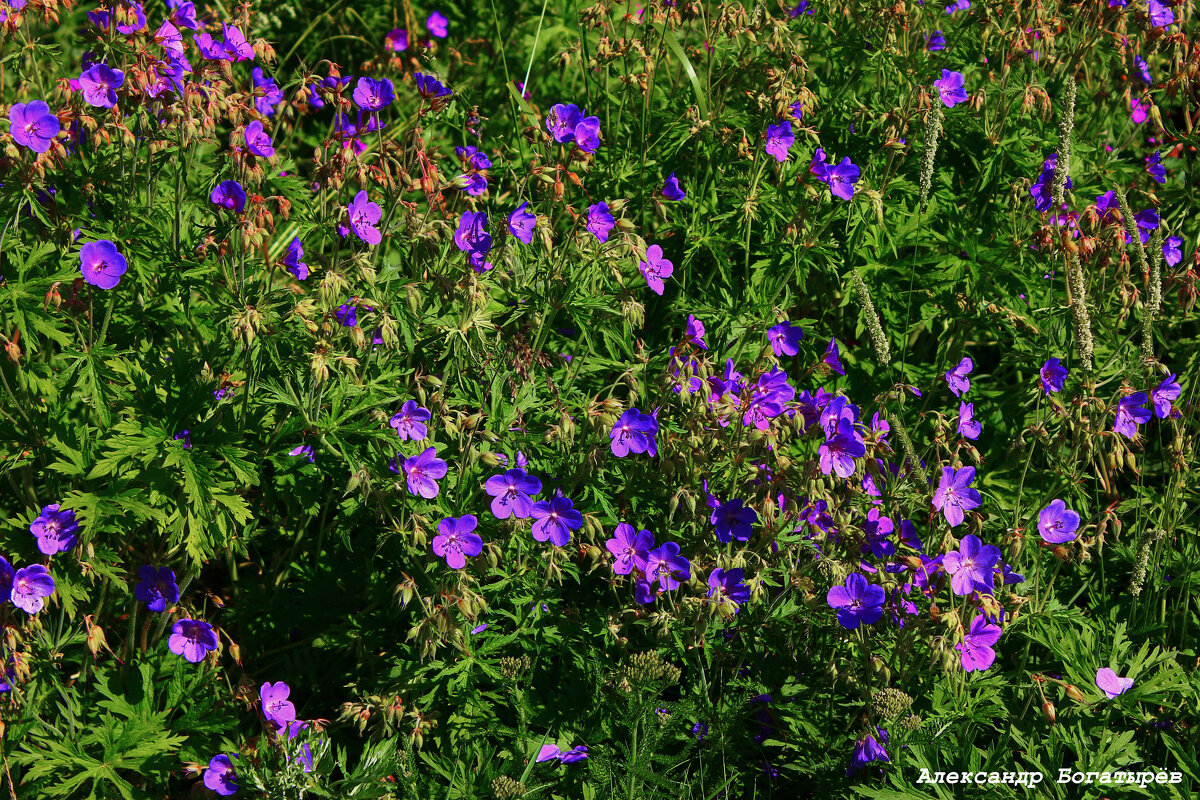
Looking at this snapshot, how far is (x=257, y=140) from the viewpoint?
9.59ft

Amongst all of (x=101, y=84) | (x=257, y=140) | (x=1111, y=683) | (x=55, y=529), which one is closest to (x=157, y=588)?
(x=55, y=529)

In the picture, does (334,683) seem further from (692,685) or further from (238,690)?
(692,685)

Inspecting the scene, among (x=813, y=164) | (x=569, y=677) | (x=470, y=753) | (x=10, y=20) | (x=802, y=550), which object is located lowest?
(x=470, y=753)

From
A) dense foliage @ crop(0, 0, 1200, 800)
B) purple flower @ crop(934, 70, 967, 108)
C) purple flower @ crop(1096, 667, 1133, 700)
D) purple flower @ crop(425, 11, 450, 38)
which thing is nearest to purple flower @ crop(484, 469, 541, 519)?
dense foliage @ crop(0, 0, 1200, 800)

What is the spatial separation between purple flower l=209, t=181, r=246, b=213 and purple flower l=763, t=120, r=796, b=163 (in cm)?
168

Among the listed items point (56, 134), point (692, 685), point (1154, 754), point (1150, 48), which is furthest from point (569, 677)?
point (1150, 48)

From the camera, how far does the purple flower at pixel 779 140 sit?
3.40 meters

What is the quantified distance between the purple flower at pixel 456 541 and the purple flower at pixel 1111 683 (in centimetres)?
174

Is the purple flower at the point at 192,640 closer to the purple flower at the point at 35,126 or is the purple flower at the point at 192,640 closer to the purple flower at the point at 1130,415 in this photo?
the purple flower at the point at 35,126

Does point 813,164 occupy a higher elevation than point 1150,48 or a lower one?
lower

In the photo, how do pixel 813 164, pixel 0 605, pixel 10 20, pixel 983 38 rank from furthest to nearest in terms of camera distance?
pixel 983 38, pixel 813 164, pixel 10 20, pixel 0 605

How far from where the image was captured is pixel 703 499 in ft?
9.48

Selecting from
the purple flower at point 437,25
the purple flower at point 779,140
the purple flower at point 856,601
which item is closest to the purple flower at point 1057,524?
the purple flower at point 856,601

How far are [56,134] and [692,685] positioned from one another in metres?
2.32
